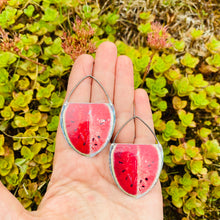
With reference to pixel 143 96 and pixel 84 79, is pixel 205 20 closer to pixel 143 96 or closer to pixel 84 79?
pixel 143 96

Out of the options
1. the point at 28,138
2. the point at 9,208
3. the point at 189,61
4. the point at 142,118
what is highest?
the point at 189,61

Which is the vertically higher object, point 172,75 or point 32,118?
point 172,75

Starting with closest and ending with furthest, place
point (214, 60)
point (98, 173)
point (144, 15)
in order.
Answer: point (98, 173) → point (214, 60) → point (144, 15)

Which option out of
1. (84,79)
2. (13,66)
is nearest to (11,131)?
(13,66)

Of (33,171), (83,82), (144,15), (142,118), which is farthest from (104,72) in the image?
(33,171)

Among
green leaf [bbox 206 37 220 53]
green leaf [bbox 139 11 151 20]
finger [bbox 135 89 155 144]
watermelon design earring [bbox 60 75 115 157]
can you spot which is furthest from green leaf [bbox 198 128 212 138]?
green leaf [bbox 139 11 151 20]

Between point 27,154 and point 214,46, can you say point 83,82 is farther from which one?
point 214,46

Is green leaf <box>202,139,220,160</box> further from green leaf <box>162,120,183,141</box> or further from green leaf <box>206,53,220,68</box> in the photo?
green leaf <box>206,53,220,68</box>
